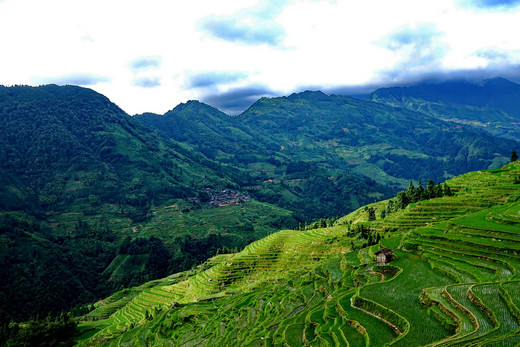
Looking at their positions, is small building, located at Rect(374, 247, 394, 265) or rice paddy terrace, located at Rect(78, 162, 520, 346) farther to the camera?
small building, located at Rect(374, 247, 394, 265)

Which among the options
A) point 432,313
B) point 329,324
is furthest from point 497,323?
point 329,324

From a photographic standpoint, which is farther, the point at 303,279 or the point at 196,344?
the point at 303,279

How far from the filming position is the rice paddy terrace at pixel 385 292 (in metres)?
29.6

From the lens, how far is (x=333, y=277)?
185ft

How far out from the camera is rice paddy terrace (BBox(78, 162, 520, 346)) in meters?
29.6

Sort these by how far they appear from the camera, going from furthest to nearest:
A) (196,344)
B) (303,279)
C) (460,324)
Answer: (303,279) → (196,344) → (460,324)

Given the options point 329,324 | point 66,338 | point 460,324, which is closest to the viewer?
point 460,324

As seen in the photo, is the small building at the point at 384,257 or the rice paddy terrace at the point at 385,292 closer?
the rice paddy terrace at the point at 385,292

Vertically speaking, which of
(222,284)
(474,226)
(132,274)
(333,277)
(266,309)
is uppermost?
(474,226)

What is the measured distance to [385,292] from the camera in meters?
38.2

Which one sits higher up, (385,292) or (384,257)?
(384,257)

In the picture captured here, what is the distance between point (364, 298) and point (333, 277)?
20063 mm

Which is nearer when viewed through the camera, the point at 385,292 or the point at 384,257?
the point at 385,292

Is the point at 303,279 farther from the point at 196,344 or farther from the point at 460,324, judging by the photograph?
the point at 460,324
